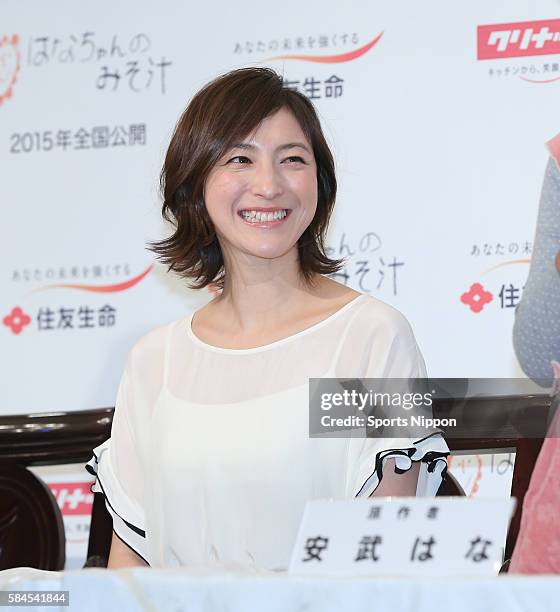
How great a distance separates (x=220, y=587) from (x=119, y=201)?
2103 millimetres

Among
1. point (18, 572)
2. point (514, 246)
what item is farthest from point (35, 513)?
point (514, 246)

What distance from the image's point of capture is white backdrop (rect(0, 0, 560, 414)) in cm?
257

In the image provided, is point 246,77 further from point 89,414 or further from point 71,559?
point 71,559

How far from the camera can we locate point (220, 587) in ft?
2.85

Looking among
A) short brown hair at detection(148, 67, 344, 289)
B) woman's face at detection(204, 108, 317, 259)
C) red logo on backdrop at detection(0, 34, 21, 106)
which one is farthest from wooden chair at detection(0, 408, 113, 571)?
red logo on backdrop at detection(0, 34, 21, 106)

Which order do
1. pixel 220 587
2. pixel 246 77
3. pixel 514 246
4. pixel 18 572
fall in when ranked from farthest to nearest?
pixel 514 246
pixel 246 77
pixel 18 572
pixel 220 587

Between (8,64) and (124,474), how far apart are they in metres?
1.49

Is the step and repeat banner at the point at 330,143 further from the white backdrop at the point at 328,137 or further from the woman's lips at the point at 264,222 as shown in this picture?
the woman's lips at the point at 264,222

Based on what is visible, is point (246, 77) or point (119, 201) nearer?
point (246, 77)

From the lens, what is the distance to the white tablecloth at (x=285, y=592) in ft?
2.75

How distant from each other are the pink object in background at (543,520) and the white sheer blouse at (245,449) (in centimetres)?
39

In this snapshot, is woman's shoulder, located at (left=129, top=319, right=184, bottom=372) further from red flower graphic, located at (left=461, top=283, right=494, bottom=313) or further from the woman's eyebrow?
red flower graphic, located at (left=461, top=283, right=494, bottom=313)

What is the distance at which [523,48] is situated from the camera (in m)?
2.55

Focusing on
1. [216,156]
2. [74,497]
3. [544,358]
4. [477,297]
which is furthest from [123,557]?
[477,297]
